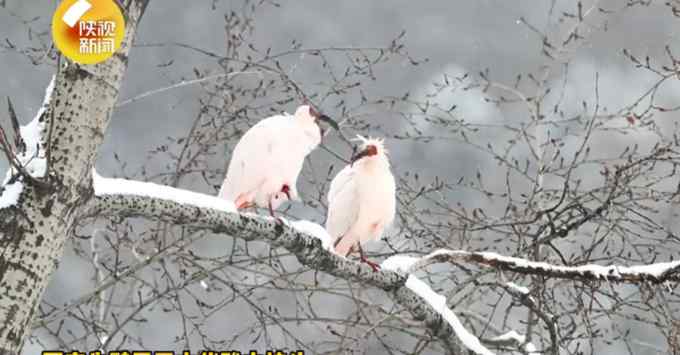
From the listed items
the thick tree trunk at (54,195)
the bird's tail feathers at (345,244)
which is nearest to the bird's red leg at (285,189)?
the bird's tail feathers at (345,244)

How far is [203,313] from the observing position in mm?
4820

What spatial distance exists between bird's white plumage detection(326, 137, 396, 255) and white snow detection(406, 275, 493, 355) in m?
0.82

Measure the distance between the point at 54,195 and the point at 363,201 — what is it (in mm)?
2423

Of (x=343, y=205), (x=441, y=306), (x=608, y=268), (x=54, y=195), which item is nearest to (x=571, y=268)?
(x=608, y=268)

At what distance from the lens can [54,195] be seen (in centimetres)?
242

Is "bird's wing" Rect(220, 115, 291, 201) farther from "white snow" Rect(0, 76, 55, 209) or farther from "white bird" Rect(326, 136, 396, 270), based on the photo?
"white snow" Rect(0, 76, 55, 209)

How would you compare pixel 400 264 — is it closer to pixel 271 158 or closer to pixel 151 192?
pixel 271 158

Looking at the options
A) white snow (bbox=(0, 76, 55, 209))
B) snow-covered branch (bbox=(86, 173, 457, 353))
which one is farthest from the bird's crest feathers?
white snow (bbox=(0, 76, 55, 209))

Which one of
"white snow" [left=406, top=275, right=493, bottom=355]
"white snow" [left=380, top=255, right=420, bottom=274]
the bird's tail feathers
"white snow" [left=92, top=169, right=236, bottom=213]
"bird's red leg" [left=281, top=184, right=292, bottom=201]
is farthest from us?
the bird's tail feathers

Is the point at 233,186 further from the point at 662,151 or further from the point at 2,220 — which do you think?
the point at 662,151

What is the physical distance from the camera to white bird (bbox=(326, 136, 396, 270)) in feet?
15.1

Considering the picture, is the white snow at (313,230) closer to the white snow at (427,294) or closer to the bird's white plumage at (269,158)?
the white snow at (427,294)

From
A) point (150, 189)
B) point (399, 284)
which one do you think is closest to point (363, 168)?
point (399, 284)

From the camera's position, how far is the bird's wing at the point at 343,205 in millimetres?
4648
